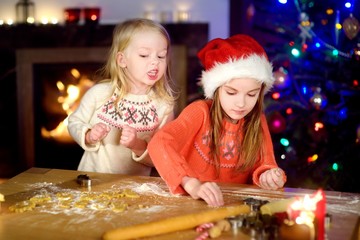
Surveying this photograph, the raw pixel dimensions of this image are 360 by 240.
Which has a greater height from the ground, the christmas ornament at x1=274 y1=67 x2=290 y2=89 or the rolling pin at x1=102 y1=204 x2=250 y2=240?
the christmas ornament at x1=274 y1=67 x2=290 y2=89

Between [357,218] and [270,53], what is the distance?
1643 millimetres

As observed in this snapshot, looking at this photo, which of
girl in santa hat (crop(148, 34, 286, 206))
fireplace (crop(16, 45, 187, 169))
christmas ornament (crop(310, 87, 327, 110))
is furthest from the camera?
fireplace (crop(16, 45, 187, 169))

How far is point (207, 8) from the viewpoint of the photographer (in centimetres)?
367

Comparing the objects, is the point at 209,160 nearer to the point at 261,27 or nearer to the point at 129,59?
the point at 129,59

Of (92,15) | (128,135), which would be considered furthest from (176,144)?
(92,15)

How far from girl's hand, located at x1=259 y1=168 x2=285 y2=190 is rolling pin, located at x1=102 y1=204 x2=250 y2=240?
1.07 ft

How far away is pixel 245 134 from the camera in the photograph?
193cm

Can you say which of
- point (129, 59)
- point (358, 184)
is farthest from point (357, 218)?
point (358, 184)

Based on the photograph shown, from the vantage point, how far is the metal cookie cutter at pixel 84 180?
173cm

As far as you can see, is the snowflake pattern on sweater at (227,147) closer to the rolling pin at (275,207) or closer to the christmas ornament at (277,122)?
the rolling pin at (275,207)

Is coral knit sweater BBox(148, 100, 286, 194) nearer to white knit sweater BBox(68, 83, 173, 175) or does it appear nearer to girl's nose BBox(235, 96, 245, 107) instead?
girl's nose BBox(235, 96, 245, 107)

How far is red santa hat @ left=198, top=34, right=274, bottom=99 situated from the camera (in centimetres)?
181

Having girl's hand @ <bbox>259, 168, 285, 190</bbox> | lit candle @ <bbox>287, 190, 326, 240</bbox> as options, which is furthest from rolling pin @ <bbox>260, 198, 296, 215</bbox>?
girl's hand @ <bbox>259, 168, 285, 190</bbox>

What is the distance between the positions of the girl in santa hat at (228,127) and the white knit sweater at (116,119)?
313mm
